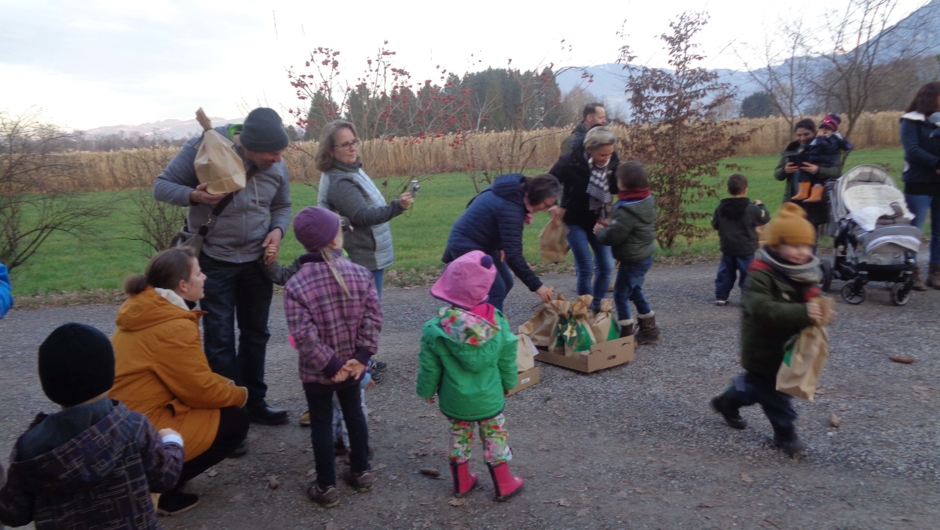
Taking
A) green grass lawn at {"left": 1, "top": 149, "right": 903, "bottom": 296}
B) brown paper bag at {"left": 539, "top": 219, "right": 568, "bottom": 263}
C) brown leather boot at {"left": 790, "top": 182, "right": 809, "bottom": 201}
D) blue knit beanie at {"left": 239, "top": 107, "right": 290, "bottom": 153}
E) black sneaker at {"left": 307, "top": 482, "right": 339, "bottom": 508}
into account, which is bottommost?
green grass lawn at {"left": 1, "top": 149, "right": 903, "bottom": 296}

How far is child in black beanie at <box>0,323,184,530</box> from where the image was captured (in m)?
2.33

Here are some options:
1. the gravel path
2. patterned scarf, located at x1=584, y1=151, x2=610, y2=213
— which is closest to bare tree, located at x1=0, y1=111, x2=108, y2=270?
the gravel path

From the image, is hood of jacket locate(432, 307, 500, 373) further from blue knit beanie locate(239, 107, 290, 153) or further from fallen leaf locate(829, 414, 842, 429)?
fallen leaf locate(829, 414, 842, 429)

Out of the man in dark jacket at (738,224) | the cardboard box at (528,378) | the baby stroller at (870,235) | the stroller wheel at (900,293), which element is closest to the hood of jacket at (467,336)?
the cardboard box at (528,378)

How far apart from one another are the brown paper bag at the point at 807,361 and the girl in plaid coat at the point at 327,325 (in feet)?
8.00

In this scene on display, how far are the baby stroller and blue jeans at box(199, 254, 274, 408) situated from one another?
6299 mm

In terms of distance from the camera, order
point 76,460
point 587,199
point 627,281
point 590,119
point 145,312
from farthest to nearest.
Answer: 1. point 590,119
2. point 587,199
3. point 627,281
4. point 145,312
5. point 76,460

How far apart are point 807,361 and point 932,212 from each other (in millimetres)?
5326

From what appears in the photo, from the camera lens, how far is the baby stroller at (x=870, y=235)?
273 inches

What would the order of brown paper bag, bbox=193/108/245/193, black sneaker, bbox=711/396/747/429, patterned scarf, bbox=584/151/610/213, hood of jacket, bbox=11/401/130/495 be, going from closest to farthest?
hood of jacket, bbox=11/401/130/495, brown paper bag, bbox=193/108/245/193, black sneaker, bbox=711/396/747/429, patterned scarf, bbox=584/151/610/213

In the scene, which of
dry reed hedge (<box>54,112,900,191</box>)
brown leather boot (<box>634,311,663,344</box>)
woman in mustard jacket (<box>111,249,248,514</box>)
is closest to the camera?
woman in mustard jacket (<box>111,249,248,514</box>)

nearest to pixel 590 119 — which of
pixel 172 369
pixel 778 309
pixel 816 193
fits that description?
pixel 778 309

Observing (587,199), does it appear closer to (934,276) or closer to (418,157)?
(934,276)

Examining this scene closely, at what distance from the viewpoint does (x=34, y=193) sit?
31.9 ft
